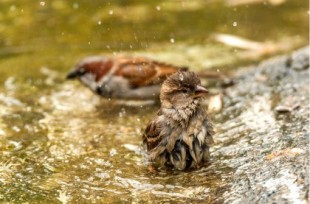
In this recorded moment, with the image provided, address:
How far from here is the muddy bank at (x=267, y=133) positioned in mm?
3920

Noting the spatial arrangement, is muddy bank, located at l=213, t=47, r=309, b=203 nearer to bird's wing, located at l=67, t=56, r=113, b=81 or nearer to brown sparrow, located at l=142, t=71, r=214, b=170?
brown sparrow, located at l=142, t=71, r=214, b=170

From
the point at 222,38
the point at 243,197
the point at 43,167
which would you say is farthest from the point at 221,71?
the point at 243,197

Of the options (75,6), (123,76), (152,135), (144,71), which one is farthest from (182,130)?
(75,6)

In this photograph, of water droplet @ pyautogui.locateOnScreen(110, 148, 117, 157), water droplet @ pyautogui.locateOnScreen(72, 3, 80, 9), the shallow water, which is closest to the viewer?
the shallow water

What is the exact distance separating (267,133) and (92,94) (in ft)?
9.56

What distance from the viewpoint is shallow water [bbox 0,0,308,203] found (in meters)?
4.45

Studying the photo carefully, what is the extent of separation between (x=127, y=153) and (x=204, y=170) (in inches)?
32.7

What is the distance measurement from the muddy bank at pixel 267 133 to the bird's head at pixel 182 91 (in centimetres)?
51

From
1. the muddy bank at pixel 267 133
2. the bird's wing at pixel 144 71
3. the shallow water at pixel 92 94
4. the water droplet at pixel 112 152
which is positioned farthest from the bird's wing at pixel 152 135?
the bird's wing at pixel 144 71

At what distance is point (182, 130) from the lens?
4758 mm

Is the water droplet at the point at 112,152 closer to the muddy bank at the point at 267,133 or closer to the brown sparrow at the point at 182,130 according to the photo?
the brown sparrow at the point at 182,130

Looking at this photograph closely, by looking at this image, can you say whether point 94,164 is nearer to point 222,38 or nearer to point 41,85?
point 41,85

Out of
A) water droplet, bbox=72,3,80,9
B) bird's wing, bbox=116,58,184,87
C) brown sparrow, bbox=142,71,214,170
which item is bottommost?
brown sparrow, bbox=142,71,214,170

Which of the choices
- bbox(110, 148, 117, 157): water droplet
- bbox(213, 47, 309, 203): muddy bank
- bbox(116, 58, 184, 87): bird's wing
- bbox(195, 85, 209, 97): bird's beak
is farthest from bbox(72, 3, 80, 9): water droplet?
bbox(195, 85, 209, 97): bird's beak
